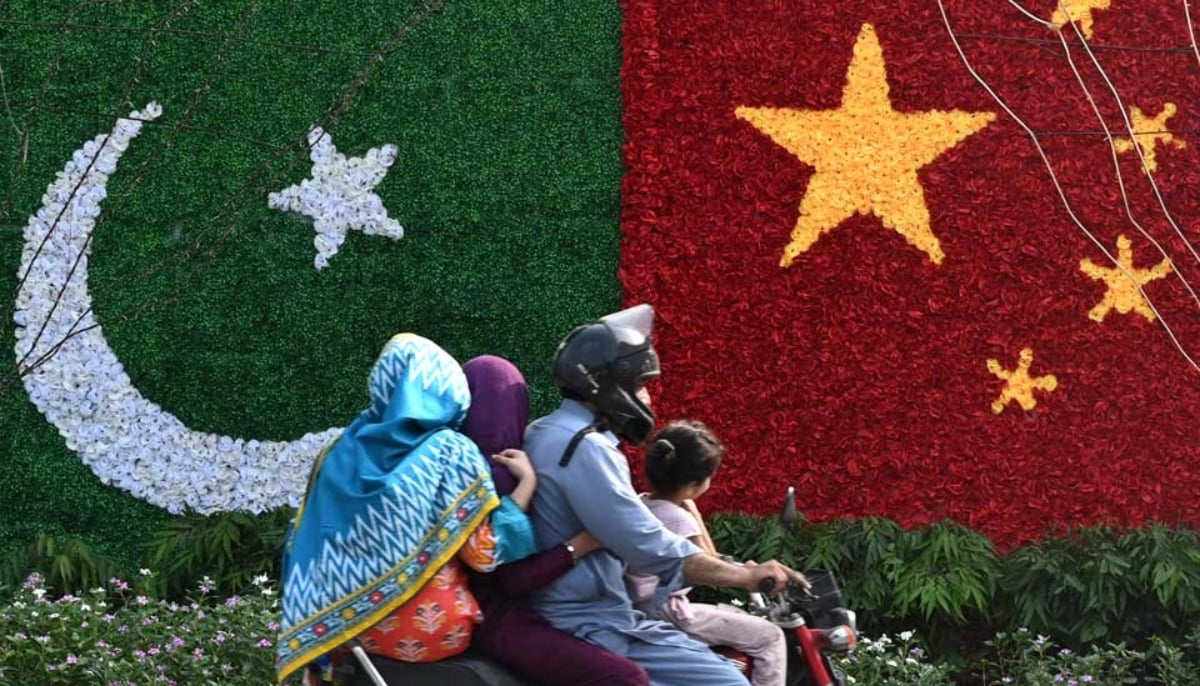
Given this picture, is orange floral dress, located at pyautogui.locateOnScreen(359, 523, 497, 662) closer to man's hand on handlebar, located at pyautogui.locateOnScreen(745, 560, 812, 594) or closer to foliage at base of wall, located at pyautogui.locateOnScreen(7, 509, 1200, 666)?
man's hand on handlebar, located at pyautogui.locateOnScreen(745, 560, 812, 594)

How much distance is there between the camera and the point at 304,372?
6.83 meters

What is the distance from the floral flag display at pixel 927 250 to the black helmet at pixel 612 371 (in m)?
2.76

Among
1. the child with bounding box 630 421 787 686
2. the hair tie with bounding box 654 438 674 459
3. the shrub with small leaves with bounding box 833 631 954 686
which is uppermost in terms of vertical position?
the hair tie with bounding box 654 438 674 459

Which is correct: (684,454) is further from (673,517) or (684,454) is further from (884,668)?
(884,668)

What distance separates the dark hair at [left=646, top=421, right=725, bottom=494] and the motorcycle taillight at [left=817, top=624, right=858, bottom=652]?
0.48 metres

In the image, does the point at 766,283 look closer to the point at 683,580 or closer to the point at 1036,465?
the point at 1036,465

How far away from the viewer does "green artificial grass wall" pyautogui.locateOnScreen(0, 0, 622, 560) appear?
682 centimetres

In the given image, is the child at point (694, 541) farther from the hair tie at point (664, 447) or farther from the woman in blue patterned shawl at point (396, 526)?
the woman in blue patterned shawl at point (396, 526)

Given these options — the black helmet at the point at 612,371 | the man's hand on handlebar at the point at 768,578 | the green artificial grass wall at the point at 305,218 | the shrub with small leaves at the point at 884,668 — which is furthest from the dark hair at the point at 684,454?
the green artificial grass wall at the point at 305,218

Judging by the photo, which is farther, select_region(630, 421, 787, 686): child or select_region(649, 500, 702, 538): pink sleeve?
select_region(649, 500, 702, 538): pink sleeve

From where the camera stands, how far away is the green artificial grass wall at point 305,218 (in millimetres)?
6824

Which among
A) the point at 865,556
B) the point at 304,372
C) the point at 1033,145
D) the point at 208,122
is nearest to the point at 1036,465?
the point at 865,556

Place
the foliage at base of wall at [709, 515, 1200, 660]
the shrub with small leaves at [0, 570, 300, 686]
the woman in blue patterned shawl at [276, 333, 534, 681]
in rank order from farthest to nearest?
the foliage at base of wall at [709, 515, 1200, 660]
the shrub with small leaves at [0, 570, 300, 686]
the woman in blue patterned shawl at [276, 333, 534, 681]

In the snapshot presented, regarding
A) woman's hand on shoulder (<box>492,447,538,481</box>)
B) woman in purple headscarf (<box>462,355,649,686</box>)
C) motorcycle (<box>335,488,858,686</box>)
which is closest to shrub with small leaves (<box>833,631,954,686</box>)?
motorcycle (<box>335,488,858,686</box>)
